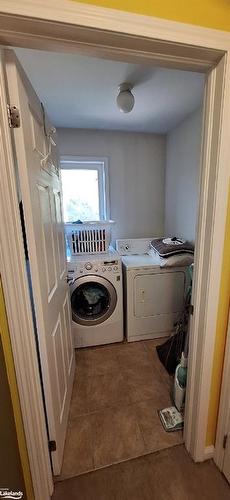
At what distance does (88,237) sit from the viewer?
7.04ft

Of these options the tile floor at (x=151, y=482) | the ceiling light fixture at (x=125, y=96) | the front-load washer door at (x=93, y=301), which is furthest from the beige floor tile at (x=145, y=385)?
the ceiling light fixture at (x=125, y=96)

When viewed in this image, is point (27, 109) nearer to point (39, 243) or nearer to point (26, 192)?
point (26, 192)

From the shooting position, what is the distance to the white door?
2.56 ft

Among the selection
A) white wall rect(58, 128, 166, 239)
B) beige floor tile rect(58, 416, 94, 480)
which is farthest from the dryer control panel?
beige floor tile rect(58, 416, 94, 480)

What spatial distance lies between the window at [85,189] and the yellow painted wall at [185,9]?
75.9 inches

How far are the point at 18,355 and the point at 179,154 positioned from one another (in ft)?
8.07

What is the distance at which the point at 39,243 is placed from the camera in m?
0.93

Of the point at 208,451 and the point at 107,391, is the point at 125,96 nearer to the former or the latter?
the point at 107,391

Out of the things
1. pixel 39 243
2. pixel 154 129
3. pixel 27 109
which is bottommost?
pixel 39 243

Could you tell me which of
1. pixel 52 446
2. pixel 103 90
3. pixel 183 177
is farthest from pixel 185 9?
pixel 52 446

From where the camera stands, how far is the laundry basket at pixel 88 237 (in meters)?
2.11

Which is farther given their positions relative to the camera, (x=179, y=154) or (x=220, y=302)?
(x=179, y=154)

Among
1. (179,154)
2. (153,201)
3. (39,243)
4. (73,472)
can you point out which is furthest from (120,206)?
(73,472)

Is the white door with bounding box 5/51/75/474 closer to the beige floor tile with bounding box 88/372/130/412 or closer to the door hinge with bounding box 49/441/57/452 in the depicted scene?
the door hinge with bounding box 49/441/57/452
